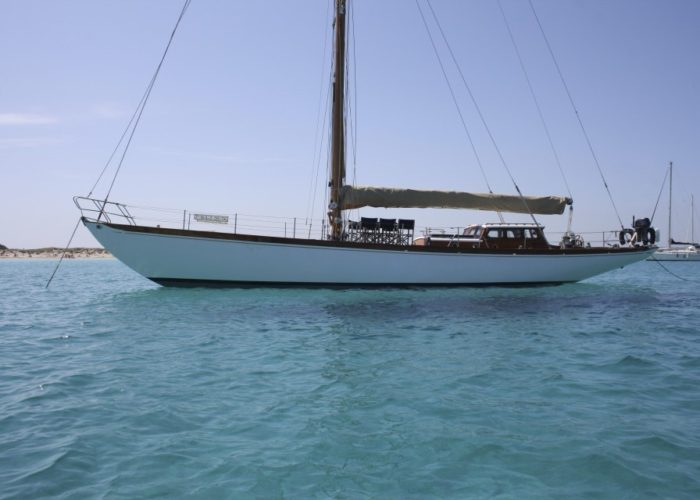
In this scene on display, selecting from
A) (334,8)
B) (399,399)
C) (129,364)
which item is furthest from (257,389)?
(334,8)

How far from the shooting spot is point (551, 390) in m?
5.79

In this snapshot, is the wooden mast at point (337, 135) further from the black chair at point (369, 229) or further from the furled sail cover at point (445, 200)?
the black chair at point (369, 229)

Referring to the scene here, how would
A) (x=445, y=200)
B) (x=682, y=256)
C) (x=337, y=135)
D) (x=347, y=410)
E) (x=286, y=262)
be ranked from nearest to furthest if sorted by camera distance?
(x=347, y=410), (x=286, y=262), (x=337, y=135), (x=445, y=200), (x=682, y=256)

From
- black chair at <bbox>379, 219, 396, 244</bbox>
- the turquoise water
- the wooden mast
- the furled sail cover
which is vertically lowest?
the turquoise water

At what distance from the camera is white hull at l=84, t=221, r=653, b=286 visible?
16312 mm

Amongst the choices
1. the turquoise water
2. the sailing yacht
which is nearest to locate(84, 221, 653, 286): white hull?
the sailing yacht

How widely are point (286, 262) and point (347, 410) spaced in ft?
39.8

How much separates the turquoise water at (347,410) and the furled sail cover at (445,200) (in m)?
8.81

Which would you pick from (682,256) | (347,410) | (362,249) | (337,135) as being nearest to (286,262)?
(362,249)

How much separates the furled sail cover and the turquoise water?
347 inches

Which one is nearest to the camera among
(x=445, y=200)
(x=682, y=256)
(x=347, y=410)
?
(x=347, y=410)

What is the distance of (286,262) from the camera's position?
1689 centimetres

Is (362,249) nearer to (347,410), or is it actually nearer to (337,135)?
(337,135)

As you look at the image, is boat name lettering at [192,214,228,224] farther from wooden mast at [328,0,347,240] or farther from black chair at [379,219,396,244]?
black chair at [379,219,396,244]
